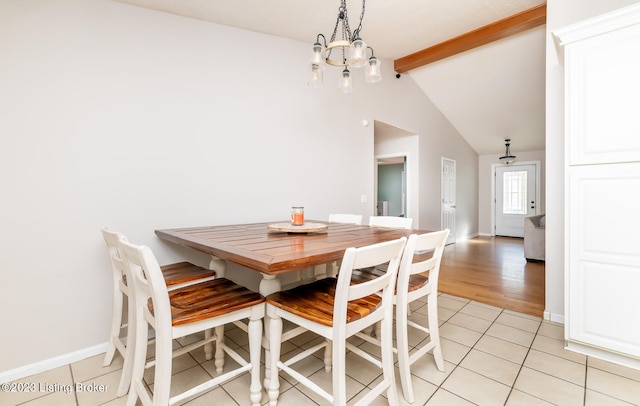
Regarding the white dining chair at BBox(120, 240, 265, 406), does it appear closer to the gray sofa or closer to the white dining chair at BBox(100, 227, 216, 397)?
the white dining chair at BBox(100, 227, 216, 397)

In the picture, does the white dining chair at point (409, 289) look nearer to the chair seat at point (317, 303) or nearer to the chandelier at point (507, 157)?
the chair seat at point (317, 303)

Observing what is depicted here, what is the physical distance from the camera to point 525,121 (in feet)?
18.3

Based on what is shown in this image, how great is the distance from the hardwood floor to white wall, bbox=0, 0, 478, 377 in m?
2.30

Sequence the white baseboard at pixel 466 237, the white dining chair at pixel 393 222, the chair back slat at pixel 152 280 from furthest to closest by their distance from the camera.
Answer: the white baseboard at pixel 466 237, the white dining chair at pixel 393 222, the chair back slat at pixel 152 280

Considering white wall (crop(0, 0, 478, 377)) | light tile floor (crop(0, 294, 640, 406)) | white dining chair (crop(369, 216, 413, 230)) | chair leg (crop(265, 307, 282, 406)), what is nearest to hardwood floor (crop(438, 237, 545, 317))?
light tile floor (crop(0, 294, 640, 406))

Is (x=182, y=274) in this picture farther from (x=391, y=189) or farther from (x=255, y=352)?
(x=391, y=189)

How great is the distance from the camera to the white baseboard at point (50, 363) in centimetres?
172

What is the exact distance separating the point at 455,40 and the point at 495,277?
3206mm

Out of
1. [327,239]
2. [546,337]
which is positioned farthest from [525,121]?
[327,239]

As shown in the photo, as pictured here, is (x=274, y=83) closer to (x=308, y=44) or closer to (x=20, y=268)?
(x=308, y=44)

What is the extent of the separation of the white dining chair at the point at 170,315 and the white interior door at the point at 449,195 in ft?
17.4

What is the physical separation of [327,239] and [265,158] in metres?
1.39

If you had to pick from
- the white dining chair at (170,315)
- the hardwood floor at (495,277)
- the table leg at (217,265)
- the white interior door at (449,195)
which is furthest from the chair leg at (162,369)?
the white interior door at (449,195)

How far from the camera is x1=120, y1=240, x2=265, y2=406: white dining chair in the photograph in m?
1.18
